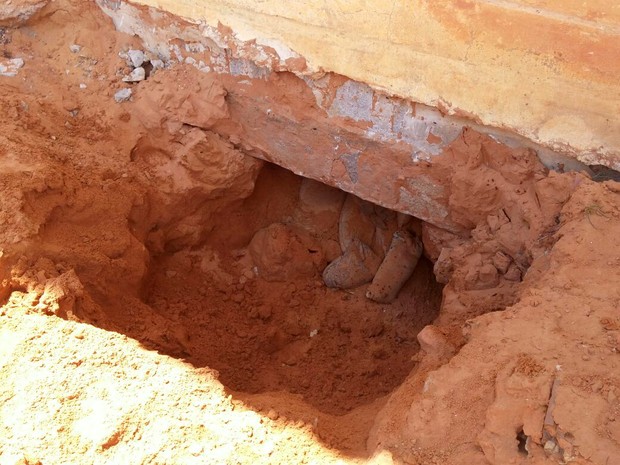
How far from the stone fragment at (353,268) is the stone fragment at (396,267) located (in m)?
0.12

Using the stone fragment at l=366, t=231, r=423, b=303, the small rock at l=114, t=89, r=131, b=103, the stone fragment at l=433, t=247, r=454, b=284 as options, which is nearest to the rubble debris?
the small rock at l=114, t=89, r=131, b=103

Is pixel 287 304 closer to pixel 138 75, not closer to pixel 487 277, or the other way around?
pixel 487 277

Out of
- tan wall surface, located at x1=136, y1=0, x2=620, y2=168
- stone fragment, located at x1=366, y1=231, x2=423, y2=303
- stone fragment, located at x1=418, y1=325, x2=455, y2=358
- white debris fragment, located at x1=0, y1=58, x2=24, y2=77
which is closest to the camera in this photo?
stone fragment, located at x1=418, y1=325, x2=455, y2=358

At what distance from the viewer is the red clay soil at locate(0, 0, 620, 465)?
237 centimetres

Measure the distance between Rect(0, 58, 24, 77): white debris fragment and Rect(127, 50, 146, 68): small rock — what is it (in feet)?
2.25

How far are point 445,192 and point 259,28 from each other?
4.59 feet

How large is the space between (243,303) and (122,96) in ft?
5.06

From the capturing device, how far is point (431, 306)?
4.22 metres

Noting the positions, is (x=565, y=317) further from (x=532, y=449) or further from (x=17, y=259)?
(x=17, y=259)

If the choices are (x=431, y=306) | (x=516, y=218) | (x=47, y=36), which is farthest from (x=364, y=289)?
(x=47, y=36)

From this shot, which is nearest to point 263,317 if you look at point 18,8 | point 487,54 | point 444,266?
point 444,266

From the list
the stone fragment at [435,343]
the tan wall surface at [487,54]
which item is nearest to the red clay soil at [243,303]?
the stone fragment at [435,343]

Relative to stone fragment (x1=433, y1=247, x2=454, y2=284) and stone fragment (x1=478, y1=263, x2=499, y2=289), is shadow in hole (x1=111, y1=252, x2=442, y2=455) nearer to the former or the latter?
stone fragment (x1=433, y1=247, x2=454, y2=284)

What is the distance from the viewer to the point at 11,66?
12.9 feet
